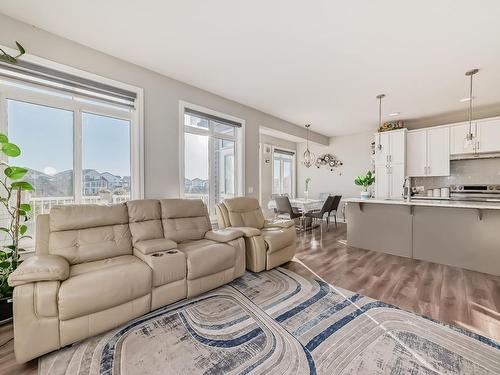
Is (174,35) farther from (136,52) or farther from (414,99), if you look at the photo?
(414,99)

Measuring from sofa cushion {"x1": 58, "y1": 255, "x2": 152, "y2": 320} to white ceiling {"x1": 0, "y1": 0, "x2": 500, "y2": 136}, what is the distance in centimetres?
224

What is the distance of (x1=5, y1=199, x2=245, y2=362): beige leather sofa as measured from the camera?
4.95ft

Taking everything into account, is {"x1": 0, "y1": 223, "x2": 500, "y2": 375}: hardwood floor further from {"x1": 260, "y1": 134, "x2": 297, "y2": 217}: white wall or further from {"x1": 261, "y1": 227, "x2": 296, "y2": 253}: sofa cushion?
{"x1": 260, "y1": 134, "x2": 297, "y2": 217}: white wall

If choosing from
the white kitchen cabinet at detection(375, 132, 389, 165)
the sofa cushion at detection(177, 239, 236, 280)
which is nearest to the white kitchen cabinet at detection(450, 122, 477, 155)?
the white kitchen cabinet at detection(375, 132, 389, 165)

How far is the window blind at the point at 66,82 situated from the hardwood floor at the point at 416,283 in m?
3.13

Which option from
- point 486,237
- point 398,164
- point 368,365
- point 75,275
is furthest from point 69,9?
point 398,164

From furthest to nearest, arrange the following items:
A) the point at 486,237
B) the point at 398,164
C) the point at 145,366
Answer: the point at 398,164, the point at 486,237, the point at 145,366

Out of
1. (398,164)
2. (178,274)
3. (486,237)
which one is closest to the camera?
(178,274)

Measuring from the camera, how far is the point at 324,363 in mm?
1475

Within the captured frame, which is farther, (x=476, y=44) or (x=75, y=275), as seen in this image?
(x=476, y=44)

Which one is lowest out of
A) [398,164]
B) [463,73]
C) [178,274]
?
[178,274]

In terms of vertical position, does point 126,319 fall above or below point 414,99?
below

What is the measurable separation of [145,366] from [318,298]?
162 centimetres

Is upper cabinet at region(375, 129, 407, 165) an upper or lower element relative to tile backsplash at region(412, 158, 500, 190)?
upper
